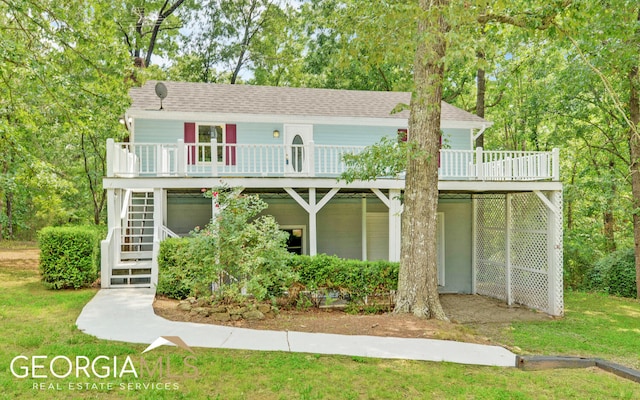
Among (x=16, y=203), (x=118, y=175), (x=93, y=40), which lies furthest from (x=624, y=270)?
(x=16, y=203)

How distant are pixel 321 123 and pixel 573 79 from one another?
298 inches

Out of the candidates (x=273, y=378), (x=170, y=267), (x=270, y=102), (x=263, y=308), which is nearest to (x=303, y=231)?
(x=270, y=102)

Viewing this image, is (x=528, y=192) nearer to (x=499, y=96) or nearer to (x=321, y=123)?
(x=321, y=123)

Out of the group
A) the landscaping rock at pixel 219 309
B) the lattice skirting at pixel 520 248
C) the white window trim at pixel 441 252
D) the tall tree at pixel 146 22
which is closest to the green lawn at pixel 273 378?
the landscaping rock at pixel 219 309

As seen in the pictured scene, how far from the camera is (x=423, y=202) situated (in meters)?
7.68

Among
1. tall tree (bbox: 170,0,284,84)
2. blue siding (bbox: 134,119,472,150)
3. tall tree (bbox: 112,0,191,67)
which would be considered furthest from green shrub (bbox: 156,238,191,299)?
tall tree (bbox: 170,0,284,84)

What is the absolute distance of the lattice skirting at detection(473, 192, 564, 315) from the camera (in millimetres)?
11266

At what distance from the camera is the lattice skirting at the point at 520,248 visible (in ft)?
37.0

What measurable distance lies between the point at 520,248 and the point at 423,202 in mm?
6465

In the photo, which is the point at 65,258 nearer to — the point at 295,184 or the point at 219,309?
the point at 219,309

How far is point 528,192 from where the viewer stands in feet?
39.8

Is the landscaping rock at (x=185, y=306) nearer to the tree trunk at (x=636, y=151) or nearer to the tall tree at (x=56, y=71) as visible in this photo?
the tall tree at (x=56, y=71)

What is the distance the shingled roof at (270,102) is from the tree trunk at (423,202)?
5037 millimetres

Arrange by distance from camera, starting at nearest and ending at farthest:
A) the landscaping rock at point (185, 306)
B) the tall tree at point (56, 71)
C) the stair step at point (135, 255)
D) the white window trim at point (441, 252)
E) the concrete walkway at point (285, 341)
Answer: the concrete walkway at point (285, 341)
the landscaping rock at point (185, 306)
the tall tree at point (56, 71)
the stair step at point (135, 255)
the white window trim at point (441, 252)
